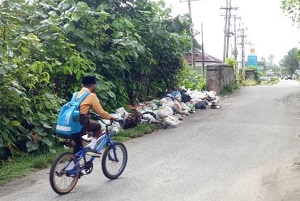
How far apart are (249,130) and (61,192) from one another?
709 centimetres

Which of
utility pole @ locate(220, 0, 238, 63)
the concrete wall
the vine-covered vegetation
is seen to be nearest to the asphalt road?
the vine-covered vegetation

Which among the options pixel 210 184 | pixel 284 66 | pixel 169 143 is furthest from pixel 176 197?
pixel 284 66

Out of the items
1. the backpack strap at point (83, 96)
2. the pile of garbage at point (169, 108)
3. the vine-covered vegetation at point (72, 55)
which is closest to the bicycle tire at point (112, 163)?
the backpack strap at point (83, 96)

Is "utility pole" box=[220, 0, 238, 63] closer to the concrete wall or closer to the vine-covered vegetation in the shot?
the concrete wall

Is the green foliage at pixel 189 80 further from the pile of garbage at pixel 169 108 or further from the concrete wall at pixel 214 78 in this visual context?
the pile of garbage at pixel 169 108

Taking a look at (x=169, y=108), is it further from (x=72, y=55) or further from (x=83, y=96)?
(x=83, y=96)

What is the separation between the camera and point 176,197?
6.35 meters

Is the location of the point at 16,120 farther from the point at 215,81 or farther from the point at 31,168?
the point at 215,81

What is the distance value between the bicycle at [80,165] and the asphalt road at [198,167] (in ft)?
0.52

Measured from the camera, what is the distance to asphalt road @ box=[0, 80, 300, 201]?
258 inches

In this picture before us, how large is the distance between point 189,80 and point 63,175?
15.8 meters

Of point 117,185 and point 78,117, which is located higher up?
point 78,117

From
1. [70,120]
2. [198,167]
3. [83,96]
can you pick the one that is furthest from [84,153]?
[198,167]

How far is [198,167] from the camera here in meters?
8.13
